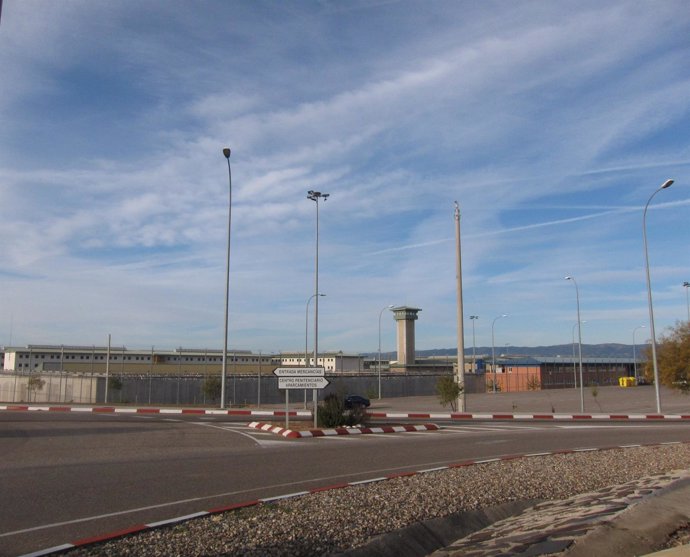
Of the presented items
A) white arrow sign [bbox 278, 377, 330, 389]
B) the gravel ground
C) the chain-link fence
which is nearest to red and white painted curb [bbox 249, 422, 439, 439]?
white arrow sign [bbox 278, 377, 330, 389]

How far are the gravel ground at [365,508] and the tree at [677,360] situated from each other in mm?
22145

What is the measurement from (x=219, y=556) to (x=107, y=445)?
11626 millimetres

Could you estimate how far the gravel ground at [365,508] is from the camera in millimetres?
6625

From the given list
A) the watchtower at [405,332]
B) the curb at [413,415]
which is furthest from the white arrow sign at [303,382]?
the watchtower at [405,332]

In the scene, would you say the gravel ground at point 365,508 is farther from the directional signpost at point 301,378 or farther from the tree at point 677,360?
the tree at point 677,360

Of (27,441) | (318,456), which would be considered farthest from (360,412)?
(27,441)

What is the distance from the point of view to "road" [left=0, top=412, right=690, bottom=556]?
8.48 meters

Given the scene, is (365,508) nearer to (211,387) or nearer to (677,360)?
(677,360)

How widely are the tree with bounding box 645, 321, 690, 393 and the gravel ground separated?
872 inches

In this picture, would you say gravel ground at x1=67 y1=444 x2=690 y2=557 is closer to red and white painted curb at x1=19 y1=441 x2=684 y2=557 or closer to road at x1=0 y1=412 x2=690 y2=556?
red and white painted curb at x1=19 y1=441 x2=684 y2=557

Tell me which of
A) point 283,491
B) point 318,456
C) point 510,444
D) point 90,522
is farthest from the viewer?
point 510,444

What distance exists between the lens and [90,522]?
7996 mm

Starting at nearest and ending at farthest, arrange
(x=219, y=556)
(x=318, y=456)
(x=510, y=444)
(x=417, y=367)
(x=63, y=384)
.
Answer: (x=219, y=556) < (x=318, y=456) < (x=510, y=444) < (x=63, y=384) < (x=417, y=367)

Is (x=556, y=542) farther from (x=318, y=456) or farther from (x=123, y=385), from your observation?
(x=123, y=385)
